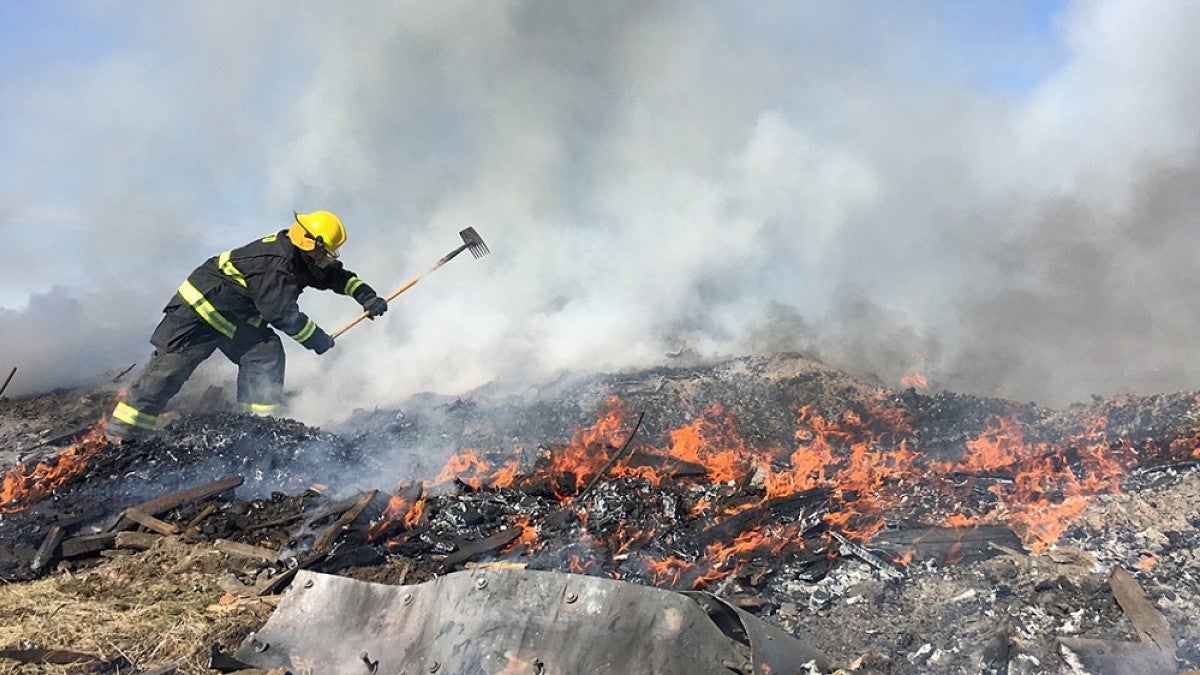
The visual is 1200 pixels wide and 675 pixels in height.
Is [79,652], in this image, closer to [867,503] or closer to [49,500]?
[49,500]

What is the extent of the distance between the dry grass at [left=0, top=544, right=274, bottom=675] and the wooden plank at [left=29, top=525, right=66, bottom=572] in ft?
0.61

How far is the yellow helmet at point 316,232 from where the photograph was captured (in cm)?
803

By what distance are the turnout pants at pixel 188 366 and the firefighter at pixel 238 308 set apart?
10 millimetres

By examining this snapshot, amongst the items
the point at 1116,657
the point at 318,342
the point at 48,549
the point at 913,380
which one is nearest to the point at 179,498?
the point at 48,549

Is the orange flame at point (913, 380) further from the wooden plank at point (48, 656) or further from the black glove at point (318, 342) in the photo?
the wooden plank at point (48, 656)

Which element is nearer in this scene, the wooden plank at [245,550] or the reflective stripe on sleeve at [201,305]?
the wooden plank at [245,550]

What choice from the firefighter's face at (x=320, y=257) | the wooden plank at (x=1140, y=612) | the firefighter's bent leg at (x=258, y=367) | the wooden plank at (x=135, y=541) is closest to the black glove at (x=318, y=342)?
the firefighter's bent leg at (x=258, y=367)

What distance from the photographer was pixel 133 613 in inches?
177

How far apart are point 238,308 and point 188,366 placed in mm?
876

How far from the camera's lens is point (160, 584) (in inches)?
202

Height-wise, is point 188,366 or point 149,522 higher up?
point 188,366

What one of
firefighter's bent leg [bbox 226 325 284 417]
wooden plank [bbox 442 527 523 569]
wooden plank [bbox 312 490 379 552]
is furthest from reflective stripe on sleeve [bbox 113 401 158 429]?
wooden plank [bbox 442 527 523 569]

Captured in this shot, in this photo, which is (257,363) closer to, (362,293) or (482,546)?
(362,293)

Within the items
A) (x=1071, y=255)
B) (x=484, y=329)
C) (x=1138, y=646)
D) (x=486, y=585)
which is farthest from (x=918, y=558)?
(x=1071, y=255)
